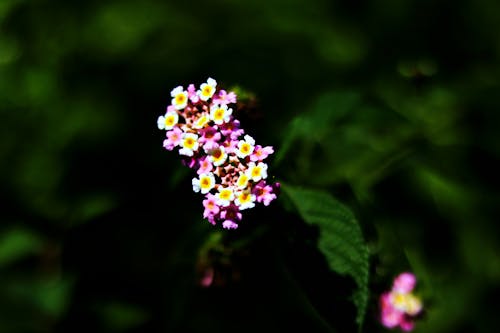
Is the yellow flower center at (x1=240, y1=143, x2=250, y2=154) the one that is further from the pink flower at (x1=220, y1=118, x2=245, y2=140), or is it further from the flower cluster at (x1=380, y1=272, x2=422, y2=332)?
the flower cluster at (x1=380, y1=272, x2=422, y2=332)

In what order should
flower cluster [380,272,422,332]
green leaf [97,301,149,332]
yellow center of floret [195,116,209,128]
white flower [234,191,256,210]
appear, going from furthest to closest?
green leaf [97,301,149,332] < flower cluster [380,272,422,332] < yellow center of floret [195,116,209,128] < white flower [234,191,256,210]

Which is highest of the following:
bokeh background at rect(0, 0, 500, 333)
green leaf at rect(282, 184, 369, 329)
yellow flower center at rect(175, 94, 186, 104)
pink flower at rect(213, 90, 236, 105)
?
bokeh background at rect(0, 0, 500, 333)

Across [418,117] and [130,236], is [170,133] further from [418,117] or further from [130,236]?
[418,117]

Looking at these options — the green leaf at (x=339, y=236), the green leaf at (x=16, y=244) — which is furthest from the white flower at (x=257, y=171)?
the green leaf at (x=16, y=244)

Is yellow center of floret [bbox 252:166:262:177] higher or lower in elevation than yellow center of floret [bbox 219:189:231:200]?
higher

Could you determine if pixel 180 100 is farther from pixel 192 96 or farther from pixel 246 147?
pixel 246 147

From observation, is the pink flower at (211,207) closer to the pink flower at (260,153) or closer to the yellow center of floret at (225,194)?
the yellow center of floret at (225,194)

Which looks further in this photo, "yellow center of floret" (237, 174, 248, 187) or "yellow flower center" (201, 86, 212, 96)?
"yellow flower center" (201, 86, 212, 96)

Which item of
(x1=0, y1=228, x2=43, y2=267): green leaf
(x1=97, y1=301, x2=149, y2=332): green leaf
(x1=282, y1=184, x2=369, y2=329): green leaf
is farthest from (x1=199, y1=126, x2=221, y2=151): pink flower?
(x1=0, y1=228, x2=43, y2=267): green leaf
